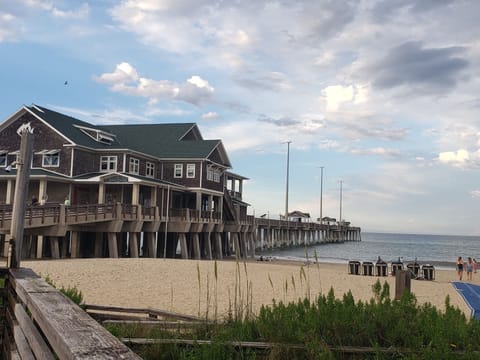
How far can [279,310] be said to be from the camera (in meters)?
6.14

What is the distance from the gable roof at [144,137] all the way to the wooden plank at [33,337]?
101 ft

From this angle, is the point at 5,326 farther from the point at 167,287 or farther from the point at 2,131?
the point at 2,131

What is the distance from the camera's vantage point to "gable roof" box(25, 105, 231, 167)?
34.6 m

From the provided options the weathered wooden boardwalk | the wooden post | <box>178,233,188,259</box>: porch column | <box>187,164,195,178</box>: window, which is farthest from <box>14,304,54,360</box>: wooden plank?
<box>187,164,195,178</box>: window

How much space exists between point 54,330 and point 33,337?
1035 mm

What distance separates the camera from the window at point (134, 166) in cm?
3544

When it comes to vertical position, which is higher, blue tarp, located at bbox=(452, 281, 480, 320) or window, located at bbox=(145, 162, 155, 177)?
window, located at bbox=(145, 162, 155, 177)

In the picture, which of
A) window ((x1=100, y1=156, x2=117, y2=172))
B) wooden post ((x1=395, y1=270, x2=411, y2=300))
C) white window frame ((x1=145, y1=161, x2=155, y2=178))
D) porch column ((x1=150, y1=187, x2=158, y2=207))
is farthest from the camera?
white window frame ((x1=145, y1=161, x2=155, y2=178))

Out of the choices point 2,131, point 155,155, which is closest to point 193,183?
point 155,155

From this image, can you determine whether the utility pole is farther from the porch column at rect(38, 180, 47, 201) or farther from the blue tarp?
the porch column at rect(38, 180, 47, 201)

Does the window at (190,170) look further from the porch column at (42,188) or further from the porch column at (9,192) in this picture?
the porch column at (9,192)

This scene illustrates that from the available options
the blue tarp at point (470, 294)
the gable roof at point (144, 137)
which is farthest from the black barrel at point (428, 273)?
the gable roof at point (144, 137)

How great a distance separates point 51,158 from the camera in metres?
33.3

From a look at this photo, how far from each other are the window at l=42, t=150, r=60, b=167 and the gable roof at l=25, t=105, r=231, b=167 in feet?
4.58
